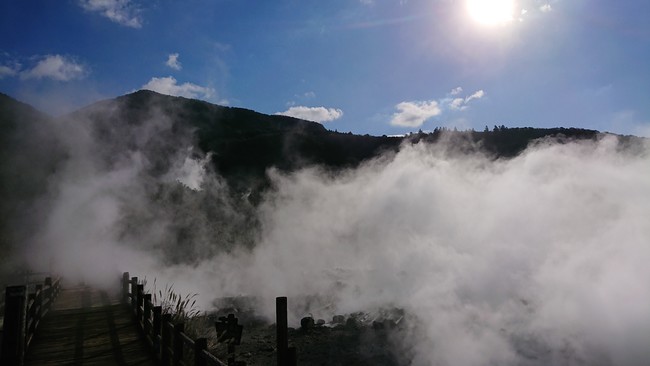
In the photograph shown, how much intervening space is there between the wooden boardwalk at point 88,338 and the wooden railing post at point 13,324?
801 mm

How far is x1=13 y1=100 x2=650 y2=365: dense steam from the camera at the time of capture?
10906 mm

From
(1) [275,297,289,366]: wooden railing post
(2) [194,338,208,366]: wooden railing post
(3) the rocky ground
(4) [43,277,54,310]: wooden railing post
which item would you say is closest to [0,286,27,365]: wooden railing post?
(2) [194,338,208,366]: wooden railing post

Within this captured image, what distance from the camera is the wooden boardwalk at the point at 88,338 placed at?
25.8 feet

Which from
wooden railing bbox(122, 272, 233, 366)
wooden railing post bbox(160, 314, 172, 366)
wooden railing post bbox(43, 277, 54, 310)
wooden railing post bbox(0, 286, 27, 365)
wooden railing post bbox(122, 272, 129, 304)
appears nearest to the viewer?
wooden railing bbox(122, 272, 233, 366)

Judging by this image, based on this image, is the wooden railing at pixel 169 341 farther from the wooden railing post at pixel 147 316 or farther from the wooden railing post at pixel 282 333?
the wooden railing post at pixel 282 333

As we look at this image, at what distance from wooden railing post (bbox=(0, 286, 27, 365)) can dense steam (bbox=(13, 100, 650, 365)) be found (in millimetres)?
7886

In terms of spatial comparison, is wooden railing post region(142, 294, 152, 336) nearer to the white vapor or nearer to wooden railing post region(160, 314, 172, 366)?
wooden railing post region(160, 314, 172, 366)

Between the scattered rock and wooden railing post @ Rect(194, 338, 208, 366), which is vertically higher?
wooden railing post @ Rect(194, 338, 208, 366)

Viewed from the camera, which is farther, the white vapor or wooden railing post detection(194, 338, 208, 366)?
the white vapor

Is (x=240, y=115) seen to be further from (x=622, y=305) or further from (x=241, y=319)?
(x=622, y=305)

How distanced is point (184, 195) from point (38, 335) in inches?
816

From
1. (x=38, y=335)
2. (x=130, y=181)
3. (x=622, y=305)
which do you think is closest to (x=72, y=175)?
(x=130, y=181)

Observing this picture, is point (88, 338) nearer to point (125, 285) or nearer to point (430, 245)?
point (125, 285)

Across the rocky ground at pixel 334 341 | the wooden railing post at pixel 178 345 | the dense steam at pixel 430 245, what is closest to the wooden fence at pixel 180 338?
the wooden railing post at pixel 178 345
